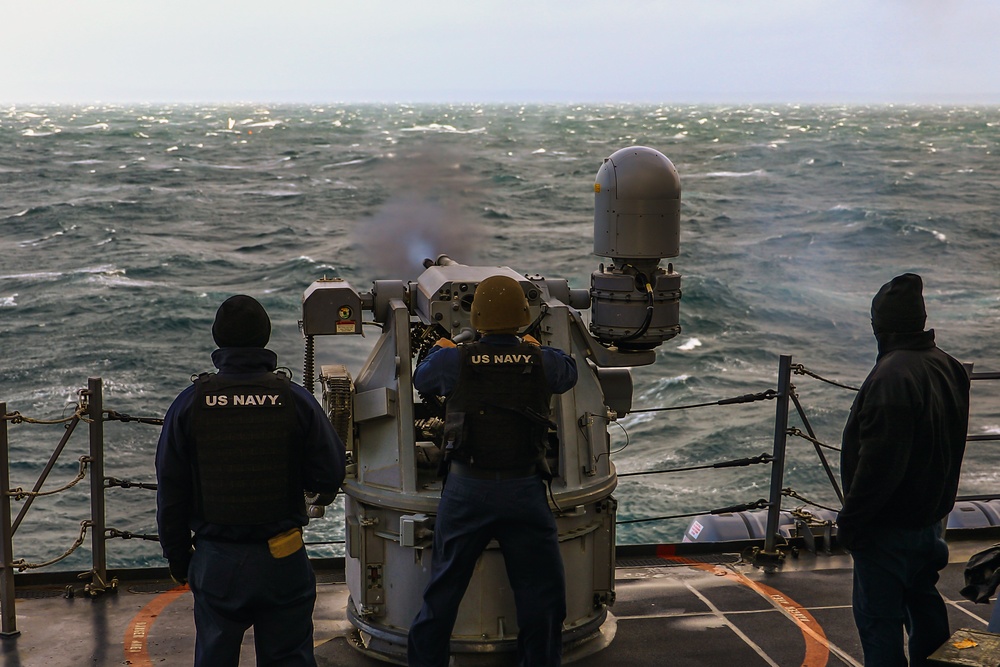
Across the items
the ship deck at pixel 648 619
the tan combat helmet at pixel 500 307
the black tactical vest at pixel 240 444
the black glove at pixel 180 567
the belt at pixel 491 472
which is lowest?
the ship deck at pixel 648 619

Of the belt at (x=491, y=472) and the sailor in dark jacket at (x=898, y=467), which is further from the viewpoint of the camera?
the belt at (x=491, y=472)

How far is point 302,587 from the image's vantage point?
451 cm

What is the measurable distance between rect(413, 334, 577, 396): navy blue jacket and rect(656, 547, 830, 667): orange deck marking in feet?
6.89

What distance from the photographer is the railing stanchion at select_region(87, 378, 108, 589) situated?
246 inches

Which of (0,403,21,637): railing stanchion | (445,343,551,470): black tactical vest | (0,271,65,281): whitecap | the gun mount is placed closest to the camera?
(445,343,551,470): black tactical vest

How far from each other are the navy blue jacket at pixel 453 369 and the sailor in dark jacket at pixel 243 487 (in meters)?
0.65

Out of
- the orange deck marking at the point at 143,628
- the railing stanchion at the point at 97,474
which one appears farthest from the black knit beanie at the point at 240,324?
the orange deck marking at the point at 143,628

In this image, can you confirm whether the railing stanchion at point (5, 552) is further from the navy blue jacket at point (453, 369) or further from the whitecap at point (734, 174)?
the whitecap at point (734, 174)

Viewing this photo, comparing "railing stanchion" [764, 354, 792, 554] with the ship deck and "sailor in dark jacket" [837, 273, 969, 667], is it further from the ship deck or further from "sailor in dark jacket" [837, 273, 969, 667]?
"sailor in dark jacket" [837, 273, 969, 667]

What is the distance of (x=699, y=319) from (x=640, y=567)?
26174 mm

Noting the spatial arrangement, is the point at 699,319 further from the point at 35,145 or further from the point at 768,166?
the point at 35,145

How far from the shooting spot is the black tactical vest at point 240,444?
434 cm

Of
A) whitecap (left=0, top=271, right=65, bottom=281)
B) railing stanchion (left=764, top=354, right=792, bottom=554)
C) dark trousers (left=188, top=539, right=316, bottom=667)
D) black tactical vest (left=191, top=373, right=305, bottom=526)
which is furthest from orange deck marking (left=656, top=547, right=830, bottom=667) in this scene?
whitecap (left=0, top=271, right=65, bottom=281)

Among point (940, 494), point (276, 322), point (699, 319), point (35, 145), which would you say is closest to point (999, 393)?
point (699, 319)
